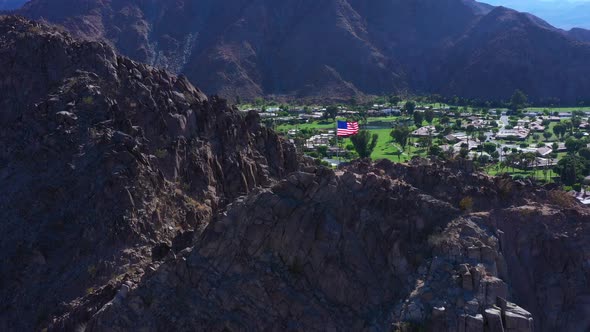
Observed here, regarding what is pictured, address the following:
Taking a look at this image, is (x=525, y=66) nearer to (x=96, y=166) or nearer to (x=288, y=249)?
(x=96, y=166)

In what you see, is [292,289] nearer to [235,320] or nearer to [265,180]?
[235,320]

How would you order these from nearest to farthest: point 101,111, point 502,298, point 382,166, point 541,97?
Answer: point 502,298 → point 382,166 → point 101,111 → point 541,97

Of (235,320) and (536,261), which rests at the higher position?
(536,261)

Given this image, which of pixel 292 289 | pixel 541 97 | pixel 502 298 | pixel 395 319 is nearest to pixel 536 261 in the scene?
pixel 502 298

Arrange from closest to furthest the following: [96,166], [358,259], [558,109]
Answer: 1. [358,259]
2. [96,166]
3. [558,109]

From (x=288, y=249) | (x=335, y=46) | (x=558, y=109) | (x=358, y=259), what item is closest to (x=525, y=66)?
(x=558, y=109)

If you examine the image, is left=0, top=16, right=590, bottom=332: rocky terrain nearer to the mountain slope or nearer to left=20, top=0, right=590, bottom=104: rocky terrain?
left=20, top=0, right=590, bottom=104: rocky terrain
